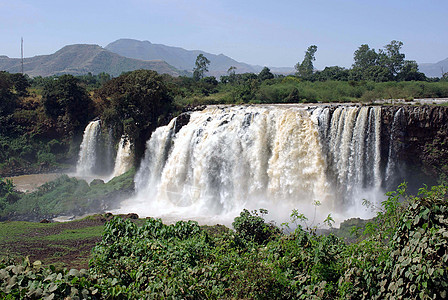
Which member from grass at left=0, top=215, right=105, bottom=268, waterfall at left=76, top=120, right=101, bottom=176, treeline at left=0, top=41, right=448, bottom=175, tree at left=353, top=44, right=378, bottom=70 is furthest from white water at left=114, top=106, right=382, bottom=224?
tree at left=353, top=44, right=378, bottom=70

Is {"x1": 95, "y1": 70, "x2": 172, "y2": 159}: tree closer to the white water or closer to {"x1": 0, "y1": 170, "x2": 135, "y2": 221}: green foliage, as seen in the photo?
{"x1": 0, "y1": 170, "x2": 135, "y2": 221}: green foliage

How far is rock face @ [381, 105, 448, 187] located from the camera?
716 inches

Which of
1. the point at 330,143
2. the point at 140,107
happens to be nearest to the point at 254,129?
the point at 330,143

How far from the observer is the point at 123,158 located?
29844 mm

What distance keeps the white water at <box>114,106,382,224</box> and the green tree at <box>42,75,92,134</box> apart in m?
13.5

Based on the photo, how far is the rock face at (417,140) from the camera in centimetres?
1819

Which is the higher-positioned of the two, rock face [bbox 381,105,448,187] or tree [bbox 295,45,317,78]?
tree [bbox 295,45,317,78]

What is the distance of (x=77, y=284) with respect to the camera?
19.6 feet

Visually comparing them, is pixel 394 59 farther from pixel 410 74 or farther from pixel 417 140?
pixel 417 140

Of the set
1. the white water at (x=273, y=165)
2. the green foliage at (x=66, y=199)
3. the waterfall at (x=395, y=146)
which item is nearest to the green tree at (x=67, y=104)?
the green foliage at (x=66, y=199)

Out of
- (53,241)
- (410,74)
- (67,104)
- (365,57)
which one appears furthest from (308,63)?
(53,241)

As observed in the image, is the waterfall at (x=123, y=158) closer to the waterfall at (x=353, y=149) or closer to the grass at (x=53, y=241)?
the grass at (x=53, y=241)

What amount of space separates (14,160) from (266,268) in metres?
30.6

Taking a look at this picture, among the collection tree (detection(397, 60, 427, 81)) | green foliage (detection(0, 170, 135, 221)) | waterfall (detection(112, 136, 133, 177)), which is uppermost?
tree (detection(397, 60, 427, 81))
